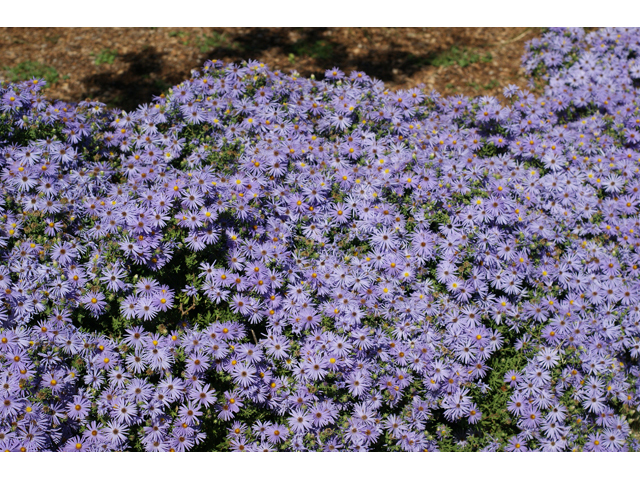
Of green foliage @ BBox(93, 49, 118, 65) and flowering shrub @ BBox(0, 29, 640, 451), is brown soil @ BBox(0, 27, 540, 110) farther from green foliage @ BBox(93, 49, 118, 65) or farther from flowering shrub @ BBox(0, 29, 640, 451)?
flowering shrub @ BBox(0, 29, 640, 451)

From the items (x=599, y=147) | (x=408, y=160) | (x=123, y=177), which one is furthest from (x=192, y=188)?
(x=599, y=147)

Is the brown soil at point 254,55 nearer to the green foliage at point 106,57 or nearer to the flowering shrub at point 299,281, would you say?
the green foliage at point 106,57

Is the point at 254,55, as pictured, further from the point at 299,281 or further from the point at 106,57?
the point at 299,281

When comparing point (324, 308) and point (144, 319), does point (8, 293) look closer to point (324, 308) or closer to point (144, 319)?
point (144, 319)

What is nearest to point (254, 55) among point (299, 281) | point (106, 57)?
point (106, 57)

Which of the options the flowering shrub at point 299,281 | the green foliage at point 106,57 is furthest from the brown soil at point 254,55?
the flowering shrub at point 299,281

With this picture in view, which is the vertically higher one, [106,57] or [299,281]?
[106,57]

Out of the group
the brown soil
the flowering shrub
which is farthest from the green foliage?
the flowering shrub
